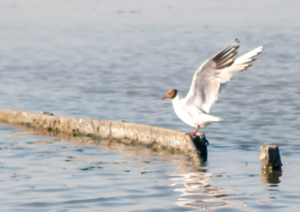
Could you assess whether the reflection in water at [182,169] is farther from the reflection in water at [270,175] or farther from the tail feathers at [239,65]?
the tail feathers at [239,65]

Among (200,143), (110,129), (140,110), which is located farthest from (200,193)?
(140,110)

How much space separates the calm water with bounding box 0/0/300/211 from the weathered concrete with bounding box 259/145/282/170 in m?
0.25

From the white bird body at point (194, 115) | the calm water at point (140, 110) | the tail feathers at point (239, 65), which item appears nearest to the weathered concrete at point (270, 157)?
the calm water at point (140, 110)

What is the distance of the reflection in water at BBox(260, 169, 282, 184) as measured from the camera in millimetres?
10408

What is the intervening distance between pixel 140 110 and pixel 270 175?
25.1ft

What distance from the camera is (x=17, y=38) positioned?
126 feet

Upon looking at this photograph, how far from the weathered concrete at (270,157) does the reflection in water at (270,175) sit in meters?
0.09

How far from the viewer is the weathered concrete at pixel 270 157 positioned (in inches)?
426

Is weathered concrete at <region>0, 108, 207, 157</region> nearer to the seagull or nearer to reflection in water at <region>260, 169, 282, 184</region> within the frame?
the seagull

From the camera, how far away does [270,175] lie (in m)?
10.7

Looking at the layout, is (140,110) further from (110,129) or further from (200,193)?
(200,193)

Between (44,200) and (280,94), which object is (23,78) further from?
(44,200)

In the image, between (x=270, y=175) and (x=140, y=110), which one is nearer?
(x=270, y=175)

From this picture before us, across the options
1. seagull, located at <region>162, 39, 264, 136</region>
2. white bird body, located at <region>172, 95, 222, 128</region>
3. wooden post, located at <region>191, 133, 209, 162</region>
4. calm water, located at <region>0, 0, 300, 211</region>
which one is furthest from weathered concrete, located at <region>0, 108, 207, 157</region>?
white bird body, located at <region>172, 95, 222, 128</region>
